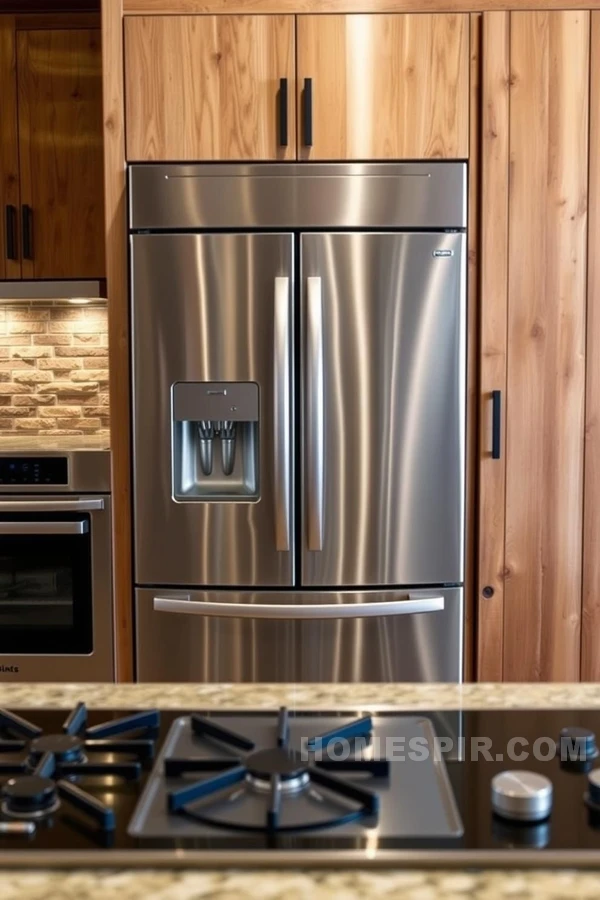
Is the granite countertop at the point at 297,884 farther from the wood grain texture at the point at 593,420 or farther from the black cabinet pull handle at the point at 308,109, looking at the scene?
the black cabinet pull handle at the point at 308,109

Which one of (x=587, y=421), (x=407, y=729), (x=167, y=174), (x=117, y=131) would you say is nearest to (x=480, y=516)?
(x=587, y=421)

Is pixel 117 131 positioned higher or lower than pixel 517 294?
higher

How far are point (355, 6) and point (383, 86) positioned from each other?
Answer: 224 mm

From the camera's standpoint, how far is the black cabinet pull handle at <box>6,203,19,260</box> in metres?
2.99

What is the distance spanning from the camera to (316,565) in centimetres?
257

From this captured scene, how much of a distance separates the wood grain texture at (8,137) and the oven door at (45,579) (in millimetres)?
862

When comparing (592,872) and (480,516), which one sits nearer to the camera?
(592,872)

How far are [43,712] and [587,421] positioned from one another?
187cm

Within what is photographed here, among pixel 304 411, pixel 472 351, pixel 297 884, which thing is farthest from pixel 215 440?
pixel 297 884

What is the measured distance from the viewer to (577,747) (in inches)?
37.5

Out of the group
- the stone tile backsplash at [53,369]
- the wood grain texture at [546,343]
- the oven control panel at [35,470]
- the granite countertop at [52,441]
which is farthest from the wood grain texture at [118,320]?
the wood grain texture at [546,343]

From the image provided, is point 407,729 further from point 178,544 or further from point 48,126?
point 48,126

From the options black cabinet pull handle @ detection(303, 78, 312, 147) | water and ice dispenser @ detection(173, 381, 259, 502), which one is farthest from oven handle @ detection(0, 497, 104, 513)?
black cabinet pull handle @ detection(303, 78, 312, 147)

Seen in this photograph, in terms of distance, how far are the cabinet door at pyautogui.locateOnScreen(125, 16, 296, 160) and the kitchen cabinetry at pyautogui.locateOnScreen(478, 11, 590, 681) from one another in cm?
56
